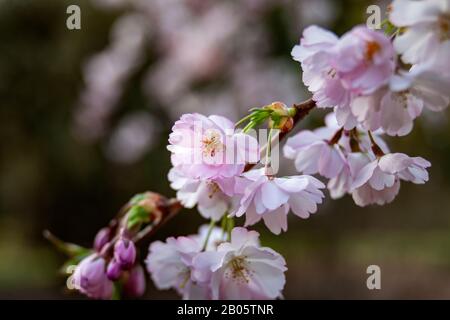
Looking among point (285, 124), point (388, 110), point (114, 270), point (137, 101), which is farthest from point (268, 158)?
point (137, 101)

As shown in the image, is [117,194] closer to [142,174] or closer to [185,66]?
[142,174]

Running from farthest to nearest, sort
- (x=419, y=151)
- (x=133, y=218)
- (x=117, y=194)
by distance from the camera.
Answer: (x=117, y=194)
(x=419, y=151)
(x=133, y=218)

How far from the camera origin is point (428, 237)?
7.70 m

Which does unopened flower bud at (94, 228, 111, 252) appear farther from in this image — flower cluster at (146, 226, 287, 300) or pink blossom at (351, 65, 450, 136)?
pink blossom at (351, 65, 450, 136)

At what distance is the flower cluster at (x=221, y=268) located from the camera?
797 millimetres

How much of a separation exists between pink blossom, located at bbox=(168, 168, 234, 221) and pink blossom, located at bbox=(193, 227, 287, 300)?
0.22ft

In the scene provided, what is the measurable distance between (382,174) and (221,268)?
242 mm

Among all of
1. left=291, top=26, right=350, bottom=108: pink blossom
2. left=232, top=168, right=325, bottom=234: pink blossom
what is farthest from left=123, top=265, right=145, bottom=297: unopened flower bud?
left=291, top=26, right=350, bottom=108: pink blossom

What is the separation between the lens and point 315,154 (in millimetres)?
866

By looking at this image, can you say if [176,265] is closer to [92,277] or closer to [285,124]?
[92,277]

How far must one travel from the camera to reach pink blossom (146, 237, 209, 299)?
2.89ft

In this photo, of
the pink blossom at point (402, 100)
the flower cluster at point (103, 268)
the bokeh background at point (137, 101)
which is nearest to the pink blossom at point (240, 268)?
the flower cluster at point (103, 268)
